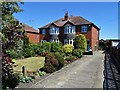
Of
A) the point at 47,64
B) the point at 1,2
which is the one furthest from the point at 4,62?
the point at 47,64

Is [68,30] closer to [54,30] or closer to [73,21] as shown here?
[73,21]

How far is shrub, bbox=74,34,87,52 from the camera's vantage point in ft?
136

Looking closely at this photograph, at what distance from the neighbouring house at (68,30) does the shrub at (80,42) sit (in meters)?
3.13

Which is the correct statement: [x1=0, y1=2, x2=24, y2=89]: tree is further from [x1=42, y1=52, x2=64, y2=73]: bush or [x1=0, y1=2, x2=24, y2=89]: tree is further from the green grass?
the green grass

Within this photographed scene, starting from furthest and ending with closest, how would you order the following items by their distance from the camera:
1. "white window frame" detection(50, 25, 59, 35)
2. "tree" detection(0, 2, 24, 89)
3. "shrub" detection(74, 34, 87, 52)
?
"white window frame" detection(50, 25, 59, 35) → "shrub" detection(74, 34, 87, 52) → "tree" detection(0, 2, 24, 89)

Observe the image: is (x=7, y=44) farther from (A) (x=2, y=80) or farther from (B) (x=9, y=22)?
(A) (x=2, y=80)

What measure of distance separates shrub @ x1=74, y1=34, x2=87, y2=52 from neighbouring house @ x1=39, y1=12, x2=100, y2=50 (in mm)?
3131

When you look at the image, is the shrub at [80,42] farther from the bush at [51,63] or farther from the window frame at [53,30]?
the bush at [51,63]

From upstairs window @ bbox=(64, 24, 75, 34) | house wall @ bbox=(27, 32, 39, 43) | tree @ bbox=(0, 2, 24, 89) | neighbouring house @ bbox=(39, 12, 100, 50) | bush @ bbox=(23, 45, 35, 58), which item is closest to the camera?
tree @ bbox=(0, 2, 24, 89)

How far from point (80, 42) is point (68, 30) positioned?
5722mm

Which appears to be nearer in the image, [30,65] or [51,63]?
[51,63]

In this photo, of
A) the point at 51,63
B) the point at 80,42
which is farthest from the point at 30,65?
the point at 80,42

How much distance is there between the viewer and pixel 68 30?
4688 centimetres

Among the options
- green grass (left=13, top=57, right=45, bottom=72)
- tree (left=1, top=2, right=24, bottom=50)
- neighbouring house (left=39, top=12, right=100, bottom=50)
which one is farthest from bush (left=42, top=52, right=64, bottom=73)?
neighbouring house (left=39, top=12, right=100, bottom=50)
